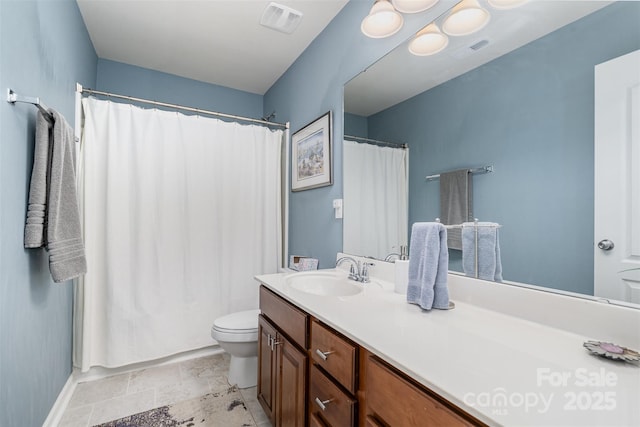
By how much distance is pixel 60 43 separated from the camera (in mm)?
1584

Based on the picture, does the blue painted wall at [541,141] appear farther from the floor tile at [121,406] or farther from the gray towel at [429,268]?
the floor tile at [121,406]

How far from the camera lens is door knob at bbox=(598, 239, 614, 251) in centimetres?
80

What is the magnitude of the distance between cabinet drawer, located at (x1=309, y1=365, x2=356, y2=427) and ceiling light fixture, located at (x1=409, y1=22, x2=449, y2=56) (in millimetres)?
1449

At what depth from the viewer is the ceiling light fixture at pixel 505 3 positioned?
1.01 meters

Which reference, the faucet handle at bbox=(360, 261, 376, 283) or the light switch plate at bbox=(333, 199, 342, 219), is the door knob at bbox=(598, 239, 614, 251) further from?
the light switch plate at bbox=(333, 199, 342, 219)

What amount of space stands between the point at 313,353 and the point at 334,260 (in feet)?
3.10

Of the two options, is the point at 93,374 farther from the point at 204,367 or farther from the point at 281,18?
the point at 281,18

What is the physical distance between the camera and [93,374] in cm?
200

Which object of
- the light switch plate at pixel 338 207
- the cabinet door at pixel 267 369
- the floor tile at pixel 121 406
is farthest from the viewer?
the light switch plate at pixel 338 207

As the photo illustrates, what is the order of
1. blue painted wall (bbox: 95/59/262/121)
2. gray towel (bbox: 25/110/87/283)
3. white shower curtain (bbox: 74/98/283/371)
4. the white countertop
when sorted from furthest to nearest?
blue painted wall (bbox: 95/59/262/121), white shower curtain (bbox: 74/98/283/371), gray towel (bbox: 25/110/87/283), the white countertop

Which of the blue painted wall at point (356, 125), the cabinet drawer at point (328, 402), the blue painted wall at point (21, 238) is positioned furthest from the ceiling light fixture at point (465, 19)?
the blue painted wall at point (21, 238)

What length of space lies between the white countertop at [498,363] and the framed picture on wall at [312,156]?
3.94 feet

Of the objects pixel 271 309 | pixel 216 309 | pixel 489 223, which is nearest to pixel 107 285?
pixel 216 309

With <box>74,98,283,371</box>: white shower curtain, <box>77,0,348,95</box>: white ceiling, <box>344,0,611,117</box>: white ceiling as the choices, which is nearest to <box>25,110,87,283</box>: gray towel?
<box>74,98,283,371</box>: white shower curtain
